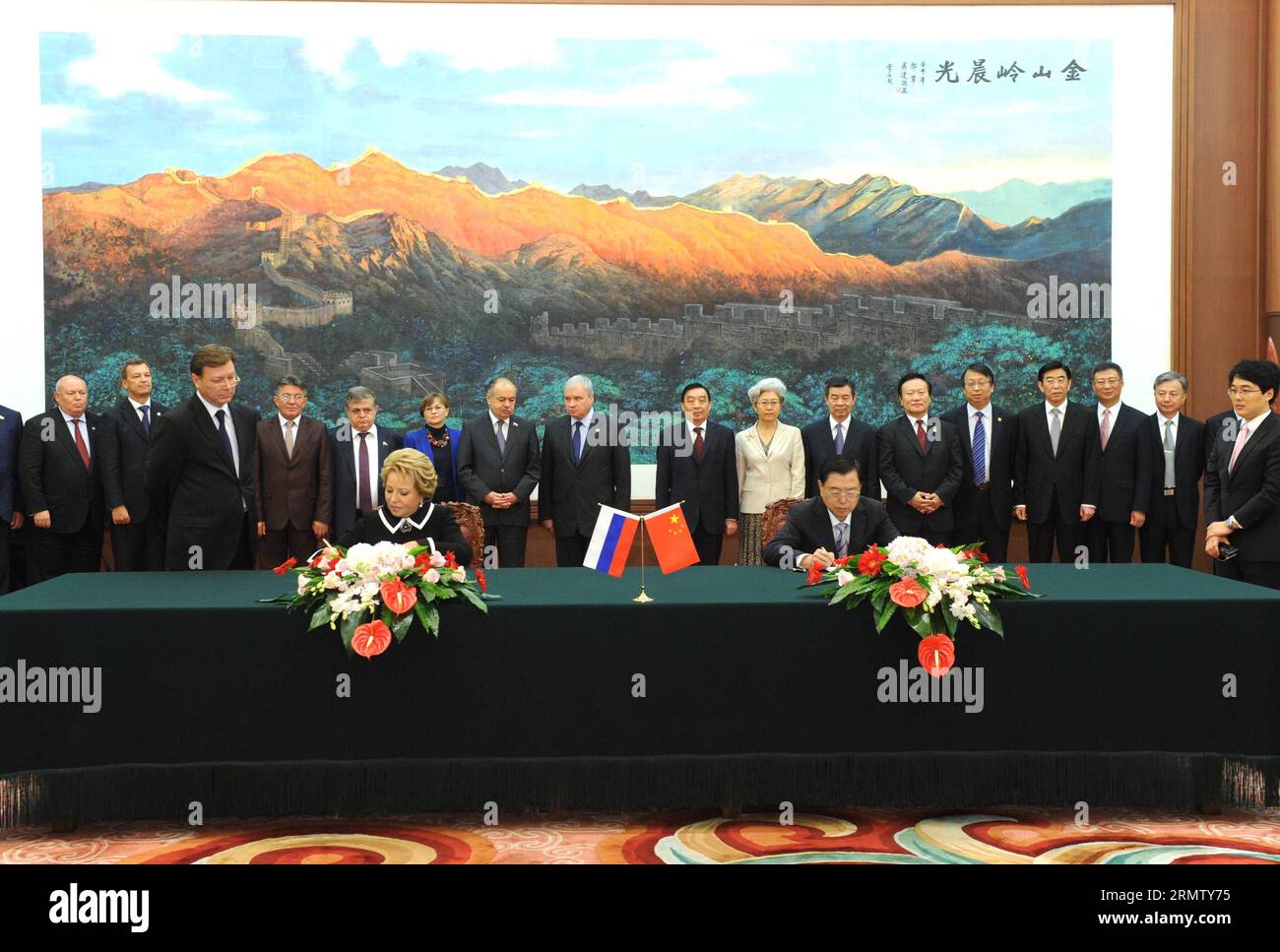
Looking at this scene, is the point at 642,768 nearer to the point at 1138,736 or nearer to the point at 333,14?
the point at 1138,736

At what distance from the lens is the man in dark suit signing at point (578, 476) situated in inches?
292

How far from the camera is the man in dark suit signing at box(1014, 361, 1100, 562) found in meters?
7.37

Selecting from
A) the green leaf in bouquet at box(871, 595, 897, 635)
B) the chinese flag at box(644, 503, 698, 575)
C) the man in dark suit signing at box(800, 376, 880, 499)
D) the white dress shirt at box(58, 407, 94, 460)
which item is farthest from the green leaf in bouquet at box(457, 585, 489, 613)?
the white dress shirt at box(58, 407, 94, 460)

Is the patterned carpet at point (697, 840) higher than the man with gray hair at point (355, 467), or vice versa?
the man with gray hair at point (355, 467)

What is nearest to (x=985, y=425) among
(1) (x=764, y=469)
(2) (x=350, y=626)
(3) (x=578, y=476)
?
(1) (x=764, y=469)

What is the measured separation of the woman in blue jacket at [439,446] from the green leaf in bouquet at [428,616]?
134 inches

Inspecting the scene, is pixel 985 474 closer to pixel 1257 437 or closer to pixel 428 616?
pixel 1257 437

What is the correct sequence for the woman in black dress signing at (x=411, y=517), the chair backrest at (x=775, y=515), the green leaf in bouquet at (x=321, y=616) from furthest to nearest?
the chair backrest at (x=775, y=515) → the woman in black dress signing at (x=411, y=517) → the green leaf in bouquet at (x=321, y=616)

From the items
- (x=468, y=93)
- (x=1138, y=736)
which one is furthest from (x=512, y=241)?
(x=1138, y=736)

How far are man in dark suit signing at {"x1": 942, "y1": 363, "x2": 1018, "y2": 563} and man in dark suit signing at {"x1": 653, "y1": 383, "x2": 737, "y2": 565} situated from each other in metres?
1.47

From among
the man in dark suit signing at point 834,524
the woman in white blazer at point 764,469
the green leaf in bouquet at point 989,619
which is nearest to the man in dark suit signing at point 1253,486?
the man in dark suit signing at point 834,524

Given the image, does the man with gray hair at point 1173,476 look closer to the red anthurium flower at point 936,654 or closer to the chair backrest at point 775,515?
the chair backrest at point 775,515

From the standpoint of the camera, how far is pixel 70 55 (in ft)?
27.6

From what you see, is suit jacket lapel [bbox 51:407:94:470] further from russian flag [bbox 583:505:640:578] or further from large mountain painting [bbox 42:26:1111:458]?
russian flag [bbox 583:505:640:578]
